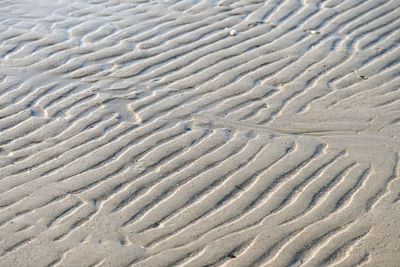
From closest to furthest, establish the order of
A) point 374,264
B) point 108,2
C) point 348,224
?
point 374,264 → point 348,224 → point 108,2

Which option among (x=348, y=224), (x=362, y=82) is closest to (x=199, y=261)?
(x=348, y=224)

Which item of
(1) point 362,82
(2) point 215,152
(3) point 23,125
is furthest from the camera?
(1) point 362,82

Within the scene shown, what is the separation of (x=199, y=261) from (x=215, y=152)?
1052mm

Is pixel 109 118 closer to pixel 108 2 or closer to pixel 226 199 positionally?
pixel 226 199

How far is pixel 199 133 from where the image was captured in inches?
171

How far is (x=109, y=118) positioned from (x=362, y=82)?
2.08m

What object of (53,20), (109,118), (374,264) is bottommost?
(374,264)

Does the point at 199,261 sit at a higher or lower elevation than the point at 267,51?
lower

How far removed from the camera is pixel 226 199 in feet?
12.1

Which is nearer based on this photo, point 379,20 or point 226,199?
point 226,199

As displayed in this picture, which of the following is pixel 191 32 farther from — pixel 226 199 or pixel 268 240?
pixel 268 240

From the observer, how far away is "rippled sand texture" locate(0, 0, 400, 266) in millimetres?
3385

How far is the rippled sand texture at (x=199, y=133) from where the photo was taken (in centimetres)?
338

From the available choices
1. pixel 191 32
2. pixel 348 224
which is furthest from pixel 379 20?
pixel 348 224
